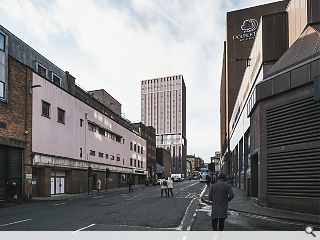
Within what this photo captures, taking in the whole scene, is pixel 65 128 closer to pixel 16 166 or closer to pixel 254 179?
pixel 16 166

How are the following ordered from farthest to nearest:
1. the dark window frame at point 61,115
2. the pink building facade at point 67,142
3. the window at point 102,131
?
the window at point 102,131 → the dark window frame at point 61,115 → the pink building facade at point 67,142

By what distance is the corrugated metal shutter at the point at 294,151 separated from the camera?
17.1 metres

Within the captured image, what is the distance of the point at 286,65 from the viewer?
20.2m

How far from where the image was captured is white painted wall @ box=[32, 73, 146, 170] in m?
34.3

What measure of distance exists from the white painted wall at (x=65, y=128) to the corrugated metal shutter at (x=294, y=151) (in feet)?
67.8

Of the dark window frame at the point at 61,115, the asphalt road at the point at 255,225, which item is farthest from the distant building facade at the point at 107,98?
the asphalt road at the point at 255,225

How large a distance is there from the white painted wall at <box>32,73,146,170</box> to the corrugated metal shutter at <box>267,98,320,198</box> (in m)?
20.7

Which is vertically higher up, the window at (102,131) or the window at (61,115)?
the window at (61,115)

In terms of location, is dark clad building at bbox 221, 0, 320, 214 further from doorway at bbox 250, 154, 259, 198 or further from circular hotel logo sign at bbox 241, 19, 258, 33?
circular hotel logo sign at bbox 241, 19, 258, 33

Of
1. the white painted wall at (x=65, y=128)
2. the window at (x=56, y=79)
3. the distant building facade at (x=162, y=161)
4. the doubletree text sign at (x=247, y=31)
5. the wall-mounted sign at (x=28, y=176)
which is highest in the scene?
the doubletree text sign at (x=247, y=31)

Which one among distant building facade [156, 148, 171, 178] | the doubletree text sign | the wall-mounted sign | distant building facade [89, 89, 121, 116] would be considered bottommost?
distant building facade [156, 148, 171, 178]

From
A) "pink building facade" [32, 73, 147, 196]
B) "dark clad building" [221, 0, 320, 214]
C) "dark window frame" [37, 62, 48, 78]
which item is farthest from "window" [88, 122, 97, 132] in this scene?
"dark clad building" [221, 0, 320, 214]

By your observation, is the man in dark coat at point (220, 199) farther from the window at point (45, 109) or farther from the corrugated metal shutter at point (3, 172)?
the window at point (45, 109)
